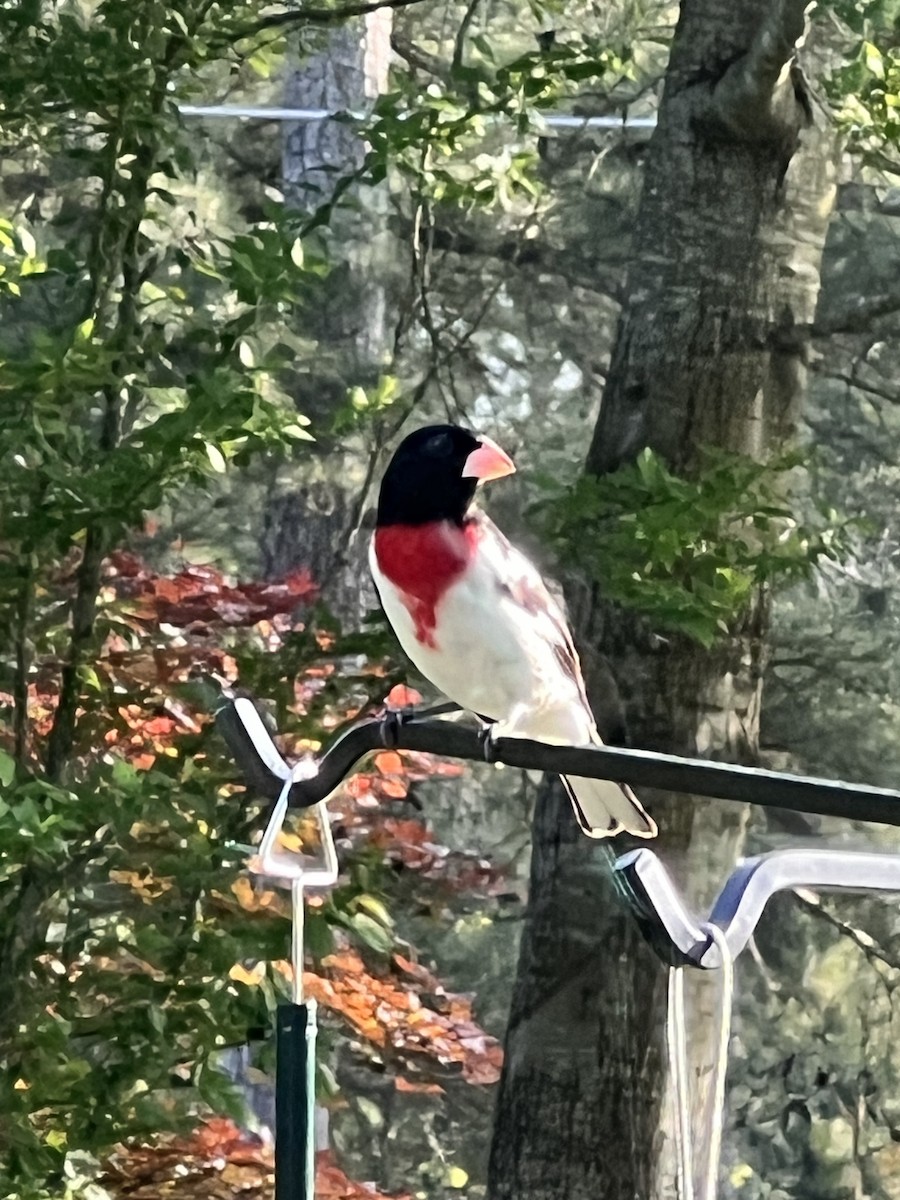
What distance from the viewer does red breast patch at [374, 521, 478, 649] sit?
1.46m

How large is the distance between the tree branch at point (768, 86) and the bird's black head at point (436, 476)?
1250 mm

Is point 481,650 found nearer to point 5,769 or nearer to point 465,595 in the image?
point 465,595

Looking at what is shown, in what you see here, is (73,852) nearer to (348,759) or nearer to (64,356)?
(64,356)

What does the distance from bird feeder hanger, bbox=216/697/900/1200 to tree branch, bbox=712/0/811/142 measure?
168 centimetres

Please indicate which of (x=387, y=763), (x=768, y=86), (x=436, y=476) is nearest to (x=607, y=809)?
(x=436, y=476)

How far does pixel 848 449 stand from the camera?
15.2ft

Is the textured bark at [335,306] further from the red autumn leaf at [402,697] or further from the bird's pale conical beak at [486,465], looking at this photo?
the bird's pale conical beak at [486,465]

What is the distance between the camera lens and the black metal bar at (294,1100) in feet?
3.09

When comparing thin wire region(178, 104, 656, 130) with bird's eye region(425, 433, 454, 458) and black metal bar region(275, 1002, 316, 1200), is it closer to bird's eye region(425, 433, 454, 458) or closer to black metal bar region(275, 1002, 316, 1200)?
bird's eye region(425, 433, 454, 458)

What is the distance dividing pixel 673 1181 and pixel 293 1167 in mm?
1983

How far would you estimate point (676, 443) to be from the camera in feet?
8.73

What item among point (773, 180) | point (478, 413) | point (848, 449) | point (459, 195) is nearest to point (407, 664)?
point (459, 195)

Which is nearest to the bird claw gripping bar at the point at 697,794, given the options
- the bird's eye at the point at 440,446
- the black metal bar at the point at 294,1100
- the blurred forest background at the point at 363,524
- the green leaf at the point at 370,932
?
the black metal bar at the point at 294,1100

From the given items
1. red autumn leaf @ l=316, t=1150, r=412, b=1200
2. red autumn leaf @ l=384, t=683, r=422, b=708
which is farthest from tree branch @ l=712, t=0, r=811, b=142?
red autumn leaf @ l=316, t=1150, r=412, b=1200
